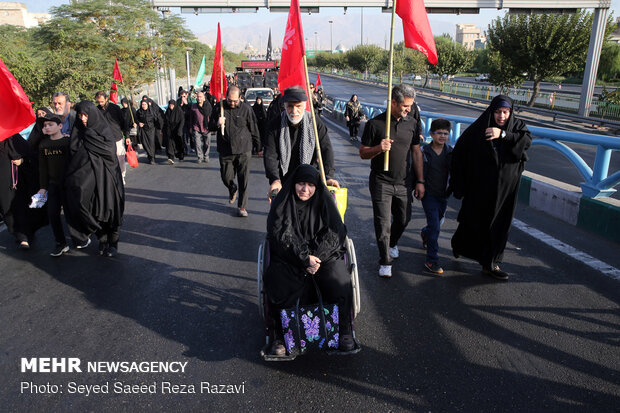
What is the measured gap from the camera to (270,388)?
2.89 meters

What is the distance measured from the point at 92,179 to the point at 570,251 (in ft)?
17.4

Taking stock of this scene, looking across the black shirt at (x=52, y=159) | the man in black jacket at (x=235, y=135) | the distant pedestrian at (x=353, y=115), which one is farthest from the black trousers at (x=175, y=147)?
the black shirt at (x=52, y=159)

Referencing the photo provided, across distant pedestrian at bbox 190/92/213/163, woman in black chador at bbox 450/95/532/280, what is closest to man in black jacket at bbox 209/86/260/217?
woman in black chador at bbox 450/95/532/280

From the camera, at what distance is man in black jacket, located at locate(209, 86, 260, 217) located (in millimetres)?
7223

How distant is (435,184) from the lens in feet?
15.3

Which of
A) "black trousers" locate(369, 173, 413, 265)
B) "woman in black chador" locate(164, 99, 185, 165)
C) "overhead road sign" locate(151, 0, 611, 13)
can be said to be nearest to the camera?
"black trousers" locate(369, 173, 413, 265)

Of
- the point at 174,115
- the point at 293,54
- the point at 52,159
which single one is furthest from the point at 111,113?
the point at 293,54

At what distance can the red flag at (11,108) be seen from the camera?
420cm

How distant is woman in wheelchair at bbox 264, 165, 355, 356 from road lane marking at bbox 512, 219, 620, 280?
2909mm

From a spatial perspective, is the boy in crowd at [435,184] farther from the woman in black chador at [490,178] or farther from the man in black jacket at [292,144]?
the man in black jacket at [292,144]

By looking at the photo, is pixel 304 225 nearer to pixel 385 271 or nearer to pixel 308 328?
pixel 308 328

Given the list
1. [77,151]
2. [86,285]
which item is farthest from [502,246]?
[77,151]

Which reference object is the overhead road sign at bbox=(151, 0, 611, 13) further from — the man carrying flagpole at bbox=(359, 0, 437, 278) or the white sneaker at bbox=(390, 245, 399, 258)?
the white sneaker at bbox=(390, 245, 399, 258)

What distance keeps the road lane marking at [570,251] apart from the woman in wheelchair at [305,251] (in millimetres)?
2909
